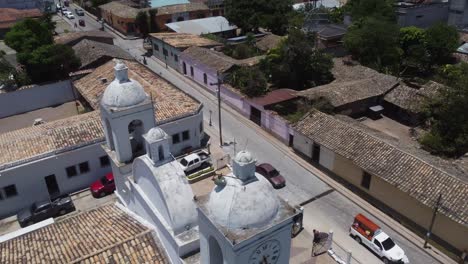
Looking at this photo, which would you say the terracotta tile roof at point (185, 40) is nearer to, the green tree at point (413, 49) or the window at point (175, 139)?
the window at point (175, 139)

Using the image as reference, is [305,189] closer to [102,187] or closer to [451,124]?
[451,124]

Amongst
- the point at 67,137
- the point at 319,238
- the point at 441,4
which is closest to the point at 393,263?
the point at 319,238

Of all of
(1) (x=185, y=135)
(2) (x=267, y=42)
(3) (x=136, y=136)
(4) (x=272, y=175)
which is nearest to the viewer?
(3) (x=136, y=136)

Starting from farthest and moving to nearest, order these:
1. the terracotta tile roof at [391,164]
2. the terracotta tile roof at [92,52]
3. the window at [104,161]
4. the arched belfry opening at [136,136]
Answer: the terracotta tile roof at [92,52], the window at [104,161], the terracotta tile roof at [391,164], the arched belfry opening at [136,136]

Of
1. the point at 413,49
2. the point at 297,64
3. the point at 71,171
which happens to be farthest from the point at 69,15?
the point at 413,49

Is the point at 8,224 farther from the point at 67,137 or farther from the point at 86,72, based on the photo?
the point at 86,72

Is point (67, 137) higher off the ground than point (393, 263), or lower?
higher

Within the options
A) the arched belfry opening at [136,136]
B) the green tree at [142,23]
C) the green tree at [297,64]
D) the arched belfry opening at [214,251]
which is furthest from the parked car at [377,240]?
the green tree at [142,23]
